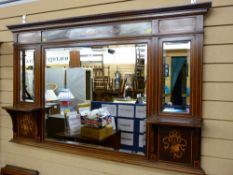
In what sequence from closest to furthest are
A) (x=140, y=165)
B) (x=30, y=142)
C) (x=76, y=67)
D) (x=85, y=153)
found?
(x=140, y=165) → (x=85, y=153) → (x=30, y=142) → (x=76, y=67)

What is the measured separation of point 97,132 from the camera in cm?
202

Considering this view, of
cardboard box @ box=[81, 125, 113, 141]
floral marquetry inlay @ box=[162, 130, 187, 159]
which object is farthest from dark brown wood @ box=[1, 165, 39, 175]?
floral marquetry inlay @ box=[162, 130, 187, 159]

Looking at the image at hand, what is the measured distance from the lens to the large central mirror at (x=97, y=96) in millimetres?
1962

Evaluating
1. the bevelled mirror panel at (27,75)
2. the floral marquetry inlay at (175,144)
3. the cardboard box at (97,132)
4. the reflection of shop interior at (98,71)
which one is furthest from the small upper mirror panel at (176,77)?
the bevelled mirror panel at (27,75)

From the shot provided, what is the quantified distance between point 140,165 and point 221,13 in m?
1.17

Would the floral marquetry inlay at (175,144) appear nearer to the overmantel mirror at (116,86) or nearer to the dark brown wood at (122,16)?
the overmantel mirror at (116,86)

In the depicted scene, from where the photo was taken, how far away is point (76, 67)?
7.86 feet

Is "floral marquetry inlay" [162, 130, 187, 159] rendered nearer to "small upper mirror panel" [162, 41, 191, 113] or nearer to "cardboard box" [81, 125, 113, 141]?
"small upper mirror panel" [162, 41, 191, 113]

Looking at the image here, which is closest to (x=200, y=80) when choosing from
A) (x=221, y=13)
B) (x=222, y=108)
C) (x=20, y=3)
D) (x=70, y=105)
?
(x=222, y=108)

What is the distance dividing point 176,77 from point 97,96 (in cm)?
95

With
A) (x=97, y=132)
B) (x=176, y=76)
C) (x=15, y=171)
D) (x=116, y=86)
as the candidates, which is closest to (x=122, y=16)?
(x=176, y=76)

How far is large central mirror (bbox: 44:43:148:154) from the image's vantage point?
6.44ft

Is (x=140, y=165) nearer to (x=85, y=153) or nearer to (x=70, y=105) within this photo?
(x=85, y=153)

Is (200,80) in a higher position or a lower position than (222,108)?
higher
